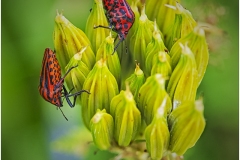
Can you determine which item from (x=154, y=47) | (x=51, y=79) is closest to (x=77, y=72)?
(x=51, y=79)

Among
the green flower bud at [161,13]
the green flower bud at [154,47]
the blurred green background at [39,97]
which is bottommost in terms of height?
the blurred green background at [39,97]

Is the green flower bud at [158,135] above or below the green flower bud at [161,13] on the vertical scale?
below

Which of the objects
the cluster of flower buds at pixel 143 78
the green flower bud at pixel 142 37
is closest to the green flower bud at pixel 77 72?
the cluster of flower buds at pixel 143 78

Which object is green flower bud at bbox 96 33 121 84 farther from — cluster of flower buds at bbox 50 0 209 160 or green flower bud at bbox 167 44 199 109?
green flower bud at bbox 167 44 199 109

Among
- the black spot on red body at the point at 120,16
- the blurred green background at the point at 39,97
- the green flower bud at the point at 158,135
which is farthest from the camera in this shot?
the blurred green background at the point at 39,97

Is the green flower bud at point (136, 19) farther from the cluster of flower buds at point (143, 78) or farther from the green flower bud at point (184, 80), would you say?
the green flower bud at point (184, 80)

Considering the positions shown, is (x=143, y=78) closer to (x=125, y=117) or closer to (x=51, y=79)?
(x=125, y=117)

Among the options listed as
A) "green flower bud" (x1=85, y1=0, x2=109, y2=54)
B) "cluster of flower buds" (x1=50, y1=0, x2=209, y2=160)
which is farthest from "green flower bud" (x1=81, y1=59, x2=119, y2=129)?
"green flower bud" (x1=85, y1=0, x2=109, y2=54)
